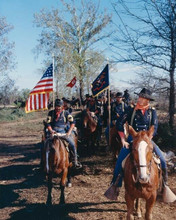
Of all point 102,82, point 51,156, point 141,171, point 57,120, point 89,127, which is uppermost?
point 102,82

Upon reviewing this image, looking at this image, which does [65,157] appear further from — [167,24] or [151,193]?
[167,24]

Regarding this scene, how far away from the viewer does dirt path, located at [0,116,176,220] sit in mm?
5727

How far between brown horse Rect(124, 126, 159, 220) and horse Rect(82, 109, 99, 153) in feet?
22.5

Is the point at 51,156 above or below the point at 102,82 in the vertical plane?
below

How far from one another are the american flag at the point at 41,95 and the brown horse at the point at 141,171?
5.07 m

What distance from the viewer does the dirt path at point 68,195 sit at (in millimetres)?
5727

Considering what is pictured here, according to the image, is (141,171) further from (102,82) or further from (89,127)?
(89,127)

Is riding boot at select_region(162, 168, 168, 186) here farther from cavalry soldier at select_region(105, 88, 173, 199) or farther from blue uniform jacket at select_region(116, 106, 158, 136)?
blue uniform jacket at select_region(116, 106, 158, 136)

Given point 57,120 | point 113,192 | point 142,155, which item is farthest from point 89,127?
point 142,155

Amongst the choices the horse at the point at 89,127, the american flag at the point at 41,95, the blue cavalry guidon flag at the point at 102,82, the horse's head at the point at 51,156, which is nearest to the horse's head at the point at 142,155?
the horse's head at the point at 51,156

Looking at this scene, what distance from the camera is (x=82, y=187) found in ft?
24.7

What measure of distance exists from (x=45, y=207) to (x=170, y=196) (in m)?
3.29

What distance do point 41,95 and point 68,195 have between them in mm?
3953

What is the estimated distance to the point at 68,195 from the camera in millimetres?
6918
